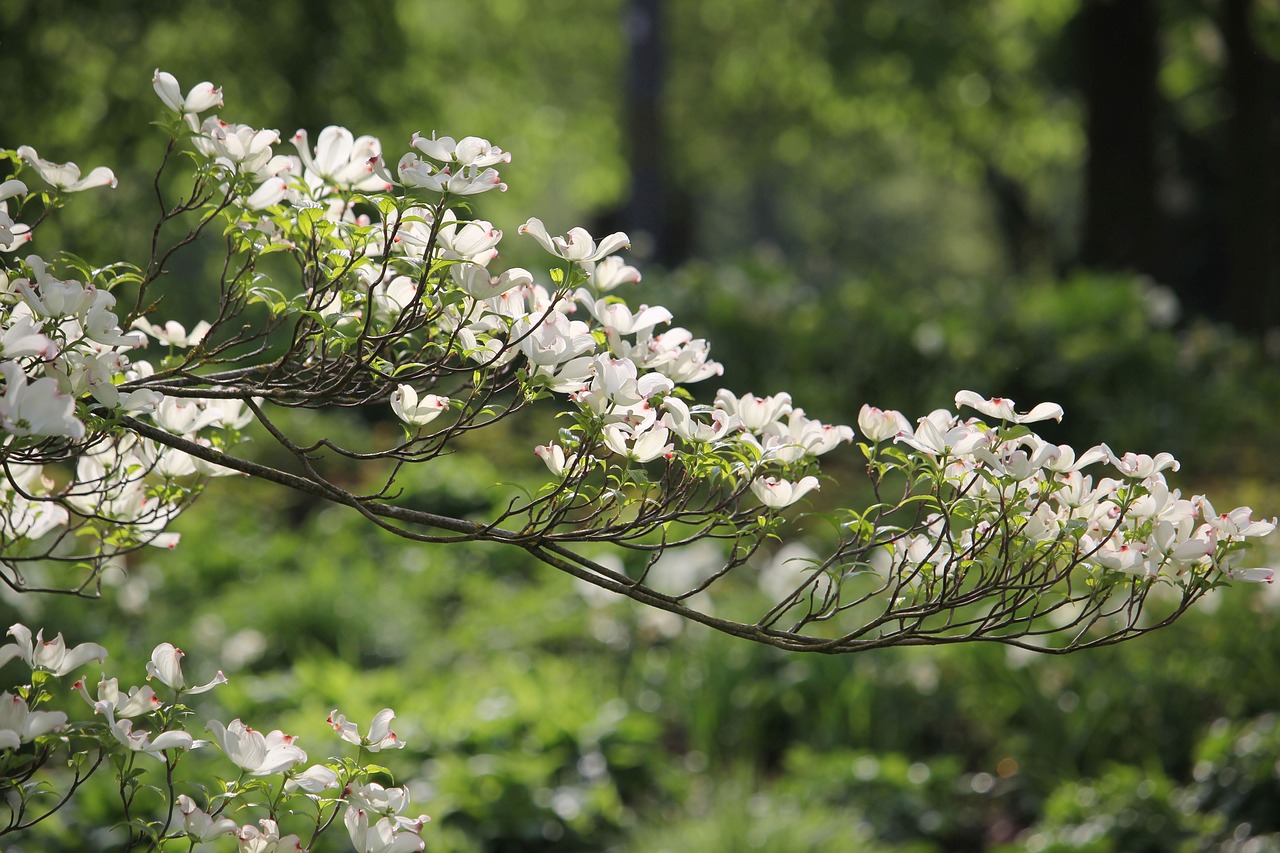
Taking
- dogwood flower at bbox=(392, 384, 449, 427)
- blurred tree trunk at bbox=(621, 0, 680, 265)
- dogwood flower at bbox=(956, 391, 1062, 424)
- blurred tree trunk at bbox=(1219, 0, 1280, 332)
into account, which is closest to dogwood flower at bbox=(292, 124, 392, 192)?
dogwood flower at bbox=(392, 384, 449, 427)

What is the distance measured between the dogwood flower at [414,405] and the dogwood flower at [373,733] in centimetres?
30

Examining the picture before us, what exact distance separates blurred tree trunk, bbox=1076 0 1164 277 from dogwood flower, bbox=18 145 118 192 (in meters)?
8.96

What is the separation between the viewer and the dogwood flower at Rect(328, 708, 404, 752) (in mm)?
1174

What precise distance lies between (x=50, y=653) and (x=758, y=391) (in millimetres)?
5279

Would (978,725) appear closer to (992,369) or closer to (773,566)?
(773,566)

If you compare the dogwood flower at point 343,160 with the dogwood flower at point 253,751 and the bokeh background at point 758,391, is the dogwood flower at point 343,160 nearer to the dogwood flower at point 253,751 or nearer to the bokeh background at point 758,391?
the dogwood flower at point 253,751

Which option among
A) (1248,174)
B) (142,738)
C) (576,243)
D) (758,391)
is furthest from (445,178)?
(1248,174)

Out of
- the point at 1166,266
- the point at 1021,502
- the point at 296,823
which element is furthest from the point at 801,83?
the point at 1021,502

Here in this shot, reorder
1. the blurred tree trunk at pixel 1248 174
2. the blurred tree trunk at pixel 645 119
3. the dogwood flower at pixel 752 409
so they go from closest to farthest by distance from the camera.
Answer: the dogwood flower at pixel 752 409 < the blurred tree trunk at pixel 645 119 < the blurred tree trunk at pixel 1248 174

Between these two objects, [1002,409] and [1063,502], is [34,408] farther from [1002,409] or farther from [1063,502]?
[1063,502]

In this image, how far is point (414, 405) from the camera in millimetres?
1169

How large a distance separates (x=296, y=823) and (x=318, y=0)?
569 cm

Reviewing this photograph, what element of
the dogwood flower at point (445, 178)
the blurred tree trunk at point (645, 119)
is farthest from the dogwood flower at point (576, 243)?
the blurred tree trunk at point (645, 119)

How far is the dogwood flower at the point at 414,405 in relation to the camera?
45.6 inches
